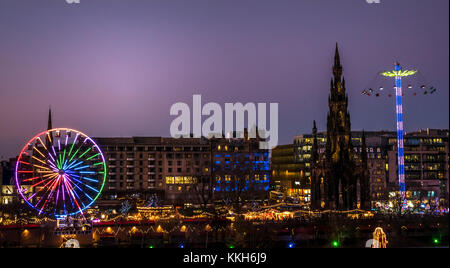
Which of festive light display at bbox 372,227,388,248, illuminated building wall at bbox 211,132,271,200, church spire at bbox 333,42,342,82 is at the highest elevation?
church spire at bbox 333,42,342,82

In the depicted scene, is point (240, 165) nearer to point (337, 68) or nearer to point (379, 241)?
point (337, 68)

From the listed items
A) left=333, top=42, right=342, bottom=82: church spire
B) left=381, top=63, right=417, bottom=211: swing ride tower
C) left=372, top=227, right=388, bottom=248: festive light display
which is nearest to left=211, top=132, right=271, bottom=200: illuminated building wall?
left=381, top=63, right=417, bottom=211: swing ride tower

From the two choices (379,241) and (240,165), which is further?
(240,165)

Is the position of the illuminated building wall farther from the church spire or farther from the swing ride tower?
the church spire

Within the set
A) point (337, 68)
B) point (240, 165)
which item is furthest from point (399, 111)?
point (240, 165)

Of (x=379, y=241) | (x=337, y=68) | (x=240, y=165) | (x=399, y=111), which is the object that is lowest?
(x=379, y=241)

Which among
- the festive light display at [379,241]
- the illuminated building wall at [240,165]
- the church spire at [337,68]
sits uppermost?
the church spire at [337,68]

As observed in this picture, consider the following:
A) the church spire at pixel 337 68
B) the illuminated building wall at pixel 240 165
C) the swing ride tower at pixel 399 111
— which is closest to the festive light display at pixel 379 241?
the church spire at pixel 337 68

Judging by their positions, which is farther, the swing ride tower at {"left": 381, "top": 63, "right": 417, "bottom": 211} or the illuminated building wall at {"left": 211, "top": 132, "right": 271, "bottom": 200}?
the illuminated building wall at {"left": 211, "top": 132, "right": 271, "bottom": 200}

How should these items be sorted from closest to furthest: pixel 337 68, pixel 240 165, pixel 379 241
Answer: pixel 379 241, pixel 337 68, pixel 240 165

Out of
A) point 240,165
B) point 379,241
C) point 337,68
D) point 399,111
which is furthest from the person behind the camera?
point 240,165

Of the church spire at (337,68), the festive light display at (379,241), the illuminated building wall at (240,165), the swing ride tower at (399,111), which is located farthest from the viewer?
the illuminated building wall at (240,165)

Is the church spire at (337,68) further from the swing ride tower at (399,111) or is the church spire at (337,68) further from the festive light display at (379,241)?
the festive light display at (379,241)
